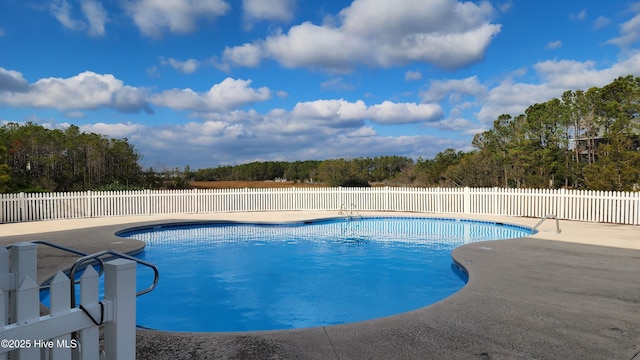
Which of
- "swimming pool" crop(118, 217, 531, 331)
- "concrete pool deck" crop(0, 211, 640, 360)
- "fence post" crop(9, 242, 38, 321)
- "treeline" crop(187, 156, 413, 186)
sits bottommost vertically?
"swimming pool" crop(118, 217, 531, 331)

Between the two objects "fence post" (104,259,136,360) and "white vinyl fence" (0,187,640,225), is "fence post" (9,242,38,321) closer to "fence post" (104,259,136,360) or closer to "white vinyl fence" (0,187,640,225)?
"fence post" (104,259,136,360)

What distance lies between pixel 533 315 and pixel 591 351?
891mm

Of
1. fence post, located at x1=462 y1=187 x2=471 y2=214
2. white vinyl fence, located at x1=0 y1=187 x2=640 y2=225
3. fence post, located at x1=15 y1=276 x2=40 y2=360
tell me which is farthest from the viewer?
fence post, located at x1=462 y1=187 x2=471 y2=214

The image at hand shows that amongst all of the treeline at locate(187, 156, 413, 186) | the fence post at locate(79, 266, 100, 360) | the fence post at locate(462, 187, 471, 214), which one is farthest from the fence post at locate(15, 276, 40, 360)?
the treeline at locate(187, 156, 413, 186)

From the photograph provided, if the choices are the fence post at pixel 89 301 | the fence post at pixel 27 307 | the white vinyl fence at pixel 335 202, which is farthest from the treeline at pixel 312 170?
the fence post at pixel 27 307

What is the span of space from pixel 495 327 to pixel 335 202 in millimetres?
13848

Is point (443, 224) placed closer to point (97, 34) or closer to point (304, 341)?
point (304, 341)

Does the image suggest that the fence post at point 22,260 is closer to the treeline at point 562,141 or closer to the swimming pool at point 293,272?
the swimming pool at point 293,272

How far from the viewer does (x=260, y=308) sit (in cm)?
620

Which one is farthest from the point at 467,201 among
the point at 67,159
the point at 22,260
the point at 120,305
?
the point at 67,159

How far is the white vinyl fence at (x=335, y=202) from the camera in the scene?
13.2 m

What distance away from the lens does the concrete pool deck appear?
10.8 feet

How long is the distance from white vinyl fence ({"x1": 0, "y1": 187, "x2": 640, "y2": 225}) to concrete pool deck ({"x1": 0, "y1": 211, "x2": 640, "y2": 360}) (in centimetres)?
678

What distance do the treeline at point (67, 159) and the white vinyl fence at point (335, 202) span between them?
469 centimetres
